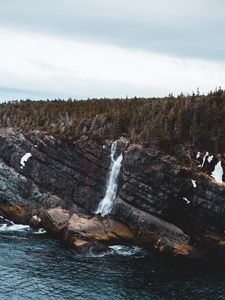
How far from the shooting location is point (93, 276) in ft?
263

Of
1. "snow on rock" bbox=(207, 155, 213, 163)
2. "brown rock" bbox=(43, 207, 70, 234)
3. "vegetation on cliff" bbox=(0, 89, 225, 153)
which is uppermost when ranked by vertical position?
"vegetation on cliff" bbox=(0, 89, 225, 153)

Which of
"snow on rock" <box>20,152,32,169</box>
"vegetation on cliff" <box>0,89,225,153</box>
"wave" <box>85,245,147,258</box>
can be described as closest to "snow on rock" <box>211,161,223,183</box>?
"vegetation on cliff" <box>0,89,225,153</box>

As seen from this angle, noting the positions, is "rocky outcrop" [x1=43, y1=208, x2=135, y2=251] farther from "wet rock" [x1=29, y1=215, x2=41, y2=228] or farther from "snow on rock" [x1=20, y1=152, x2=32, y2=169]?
"snow on rock" [x1=20, y1=152, x2=32, y2=169]

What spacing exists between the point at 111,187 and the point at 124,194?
6.20 meters

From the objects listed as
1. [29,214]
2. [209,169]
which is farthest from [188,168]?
[29,214]

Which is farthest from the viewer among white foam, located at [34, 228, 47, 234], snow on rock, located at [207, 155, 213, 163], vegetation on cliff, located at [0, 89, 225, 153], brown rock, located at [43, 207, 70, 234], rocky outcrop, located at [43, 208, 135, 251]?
vegetation on cliff, located at [0, 89, 225, 153]

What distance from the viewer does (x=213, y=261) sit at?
94.8 metres

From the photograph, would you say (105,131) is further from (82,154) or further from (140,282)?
(140,282)

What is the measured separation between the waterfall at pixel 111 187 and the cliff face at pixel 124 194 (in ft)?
4.33

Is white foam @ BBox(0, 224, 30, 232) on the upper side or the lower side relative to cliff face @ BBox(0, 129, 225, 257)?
lower

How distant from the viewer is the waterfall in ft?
359

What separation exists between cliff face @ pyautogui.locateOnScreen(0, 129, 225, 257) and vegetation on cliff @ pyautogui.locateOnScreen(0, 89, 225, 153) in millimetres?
5391

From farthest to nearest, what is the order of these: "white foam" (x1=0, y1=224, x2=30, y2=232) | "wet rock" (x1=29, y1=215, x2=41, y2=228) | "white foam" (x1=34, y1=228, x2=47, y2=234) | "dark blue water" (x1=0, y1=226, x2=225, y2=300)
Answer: "wet rock" (x1=29, y1=215, x2=41, y2=228)
"white foam" (x1=0, y1=224, x2=30, y2=232)
"white foam" (x1=34, y1=228, x2=47, y2=234)
"dark blue water" (x1=0, y1=226, x2=225, y2=300)

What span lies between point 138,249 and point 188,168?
1954 centimetres
